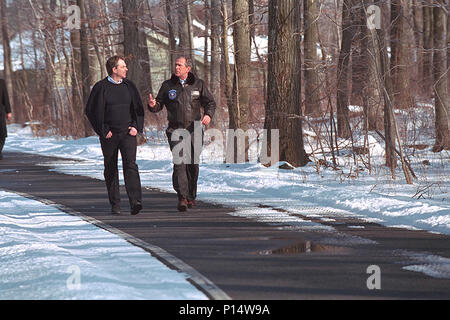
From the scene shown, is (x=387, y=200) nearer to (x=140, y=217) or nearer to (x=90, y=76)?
(x=140, y=217)

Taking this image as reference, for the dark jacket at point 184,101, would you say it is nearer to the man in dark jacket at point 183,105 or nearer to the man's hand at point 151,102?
the man in dark jacket at point 183,105

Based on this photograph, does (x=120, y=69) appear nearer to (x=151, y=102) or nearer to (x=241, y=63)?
(x=151, y=102)

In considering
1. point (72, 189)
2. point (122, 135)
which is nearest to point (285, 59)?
point (72, 189)

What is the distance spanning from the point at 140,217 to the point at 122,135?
1.17 m

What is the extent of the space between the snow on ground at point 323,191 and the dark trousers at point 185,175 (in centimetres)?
66

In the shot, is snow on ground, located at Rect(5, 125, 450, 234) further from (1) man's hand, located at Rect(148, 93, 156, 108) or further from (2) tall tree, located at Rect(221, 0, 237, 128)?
(1) man's hand, located at Rect(148, 93, 156, 108)

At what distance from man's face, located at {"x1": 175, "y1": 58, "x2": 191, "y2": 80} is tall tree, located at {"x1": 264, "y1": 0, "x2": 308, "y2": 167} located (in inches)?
214

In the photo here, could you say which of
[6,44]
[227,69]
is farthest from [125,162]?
[6,44]

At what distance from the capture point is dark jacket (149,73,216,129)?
11.2 metres

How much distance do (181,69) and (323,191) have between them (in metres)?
3.00

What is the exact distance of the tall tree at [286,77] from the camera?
16391mm

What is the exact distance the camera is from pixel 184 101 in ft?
36.9

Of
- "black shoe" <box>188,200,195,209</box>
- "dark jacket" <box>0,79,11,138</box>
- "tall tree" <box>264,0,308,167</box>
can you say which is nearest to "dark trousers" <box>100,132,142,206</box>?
"black shoe" <box>188,200,195,209</box>
